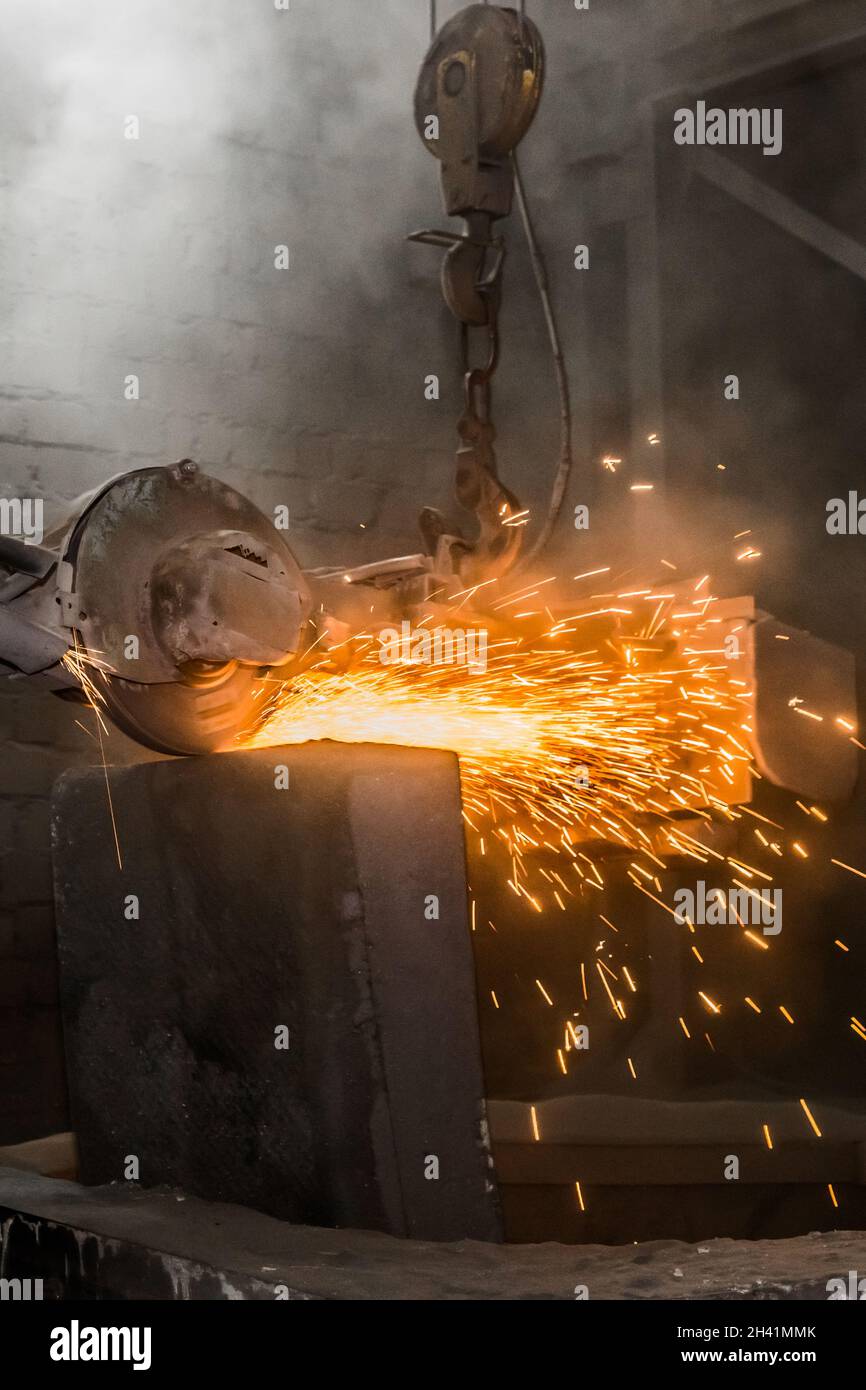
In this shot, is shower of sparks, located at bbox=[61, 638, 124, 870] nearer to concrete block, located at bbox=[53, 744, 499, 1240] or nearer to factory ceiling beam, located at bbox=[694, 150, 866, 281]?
concrete block, located at bbox=[53, 744, 499, 1240]

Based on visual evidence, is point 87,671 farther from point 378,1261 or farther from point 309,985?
point 378,1261

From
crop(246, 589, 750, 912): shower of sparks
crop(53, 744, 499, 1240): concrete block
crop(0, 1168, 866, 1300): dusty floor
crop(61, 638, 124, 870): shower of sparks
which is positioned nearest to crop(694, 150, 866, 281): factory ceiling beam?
crop(246, 589, 750, 912): shower of sparks

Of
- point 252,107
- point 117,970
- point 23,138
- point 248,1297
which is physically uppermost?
point 252,107

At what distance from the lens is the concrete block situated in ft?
7.04

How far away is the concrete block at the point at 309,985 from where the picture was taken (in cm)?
214

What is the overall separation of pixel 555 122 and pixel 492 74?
90.9 inches

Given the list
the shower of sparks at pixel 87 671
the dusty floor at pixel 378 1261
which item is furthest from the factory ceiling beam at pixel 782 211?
the dusty floor at pixel 378 1261

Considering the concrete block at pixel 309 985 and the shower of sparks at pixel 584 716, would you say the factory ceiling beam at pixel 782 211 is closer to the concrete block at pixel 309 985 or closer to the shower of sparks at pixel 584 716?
the shower of sparks at pixel 584 716

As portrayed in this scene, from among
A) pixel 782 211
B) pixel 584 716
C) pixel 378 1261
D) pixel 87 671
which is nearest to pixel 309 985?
pixel 378 1261

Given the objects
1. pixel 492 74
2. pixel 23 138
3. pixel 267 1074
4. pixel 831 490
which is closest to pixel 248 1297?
pixel 267 1074

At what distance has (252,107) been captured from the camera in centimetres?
461

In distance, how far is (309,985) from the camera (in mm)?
2164

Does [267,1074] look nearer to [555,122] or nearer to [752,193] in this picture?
[752,193]

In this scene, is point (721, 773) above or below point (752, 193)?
below
